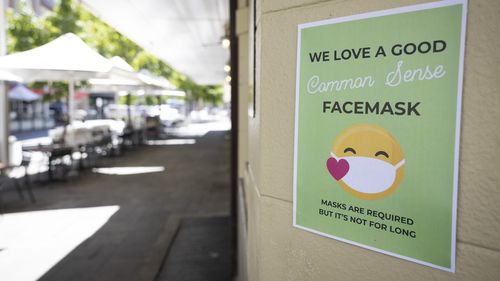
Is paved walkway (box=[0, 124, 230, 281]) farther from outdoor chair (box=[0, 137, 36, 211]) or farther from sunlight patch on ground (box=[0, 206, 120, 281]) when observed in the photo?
outdoor chair (box=[0, 137, 36, 211])

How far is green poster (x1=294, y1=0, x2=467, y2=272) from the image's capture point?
4.43 feet

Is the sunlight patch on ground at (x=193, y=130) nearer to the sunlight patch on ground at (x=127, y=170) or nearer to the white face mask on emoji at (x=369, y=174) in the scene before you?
the sunlight patch on ground at (x=127, y=170)

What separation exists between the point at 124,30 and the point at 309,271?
10.3 meters

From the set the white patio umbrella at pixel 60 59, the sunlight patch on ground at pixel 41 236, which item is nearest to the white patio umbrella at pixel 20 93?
the white patio umbrella at pixel 60 59

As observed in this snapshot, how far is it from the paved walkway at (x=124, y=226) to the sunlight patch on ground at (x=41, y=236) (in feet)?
0.04

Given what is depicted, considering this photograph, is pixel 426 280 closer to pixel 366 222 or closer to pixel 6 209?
pixel 366 222

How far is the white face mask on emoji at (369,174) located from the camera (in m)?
1.50

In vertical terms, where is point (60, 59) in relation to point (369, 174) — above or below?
above

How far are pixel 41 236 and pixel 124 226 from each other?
1.19 metres

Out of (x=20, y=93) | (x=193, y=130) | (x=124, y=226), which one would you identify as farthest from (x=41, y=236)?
(x=193, y=130)

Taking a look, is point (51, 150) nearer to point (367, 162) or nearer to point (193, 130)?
point (367, 162)

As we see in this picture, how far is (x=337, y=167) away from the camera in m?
1.65

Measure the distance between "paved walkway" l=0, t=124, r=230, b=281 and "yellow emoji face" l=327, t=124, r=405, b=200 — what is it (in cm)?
319

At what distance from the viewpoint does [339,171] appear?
1.65m
